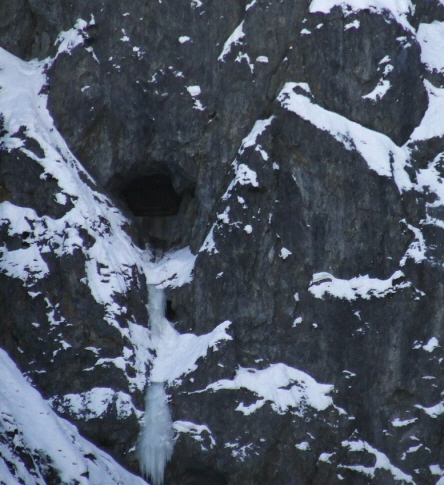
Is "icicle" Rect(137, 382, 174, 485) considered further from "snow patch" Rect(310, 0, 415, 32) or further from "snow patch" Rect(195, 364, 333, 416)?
"snow patch" Rect(310, 0, 415, 32)

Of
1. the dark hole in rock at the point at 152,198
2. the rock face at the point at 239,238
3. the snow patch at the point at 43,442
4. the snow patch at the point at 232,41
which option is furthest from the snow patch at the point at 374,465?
the snow patch at the point at 232,41

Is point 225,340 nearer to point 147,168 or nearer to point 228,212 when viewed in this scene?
point 228,212

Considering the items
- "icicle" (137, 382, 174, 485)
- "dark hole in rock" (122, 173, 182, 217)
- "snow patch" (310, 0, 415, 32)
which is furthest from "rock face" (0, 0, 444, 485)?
"dark hole in rock" (122, 173, 182, 217)

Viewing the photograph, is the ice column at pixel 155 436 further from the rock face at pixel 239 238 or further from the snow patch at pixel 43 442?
the snow patch at pixel 43 442

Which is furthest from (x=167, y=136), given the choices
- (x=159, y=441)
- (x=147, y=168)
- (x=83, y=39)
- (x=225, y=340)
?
(x=159, y=441)

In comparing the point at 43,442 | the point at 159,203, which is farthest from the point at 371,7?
the point at 43,442

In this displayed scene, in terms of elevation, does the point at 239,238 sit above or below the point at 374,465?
above

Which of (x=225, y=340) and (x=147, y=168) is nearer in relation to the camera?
(x=225, y=340)

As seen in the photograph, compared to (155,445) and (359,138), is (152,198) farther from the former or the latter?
(155,445)
